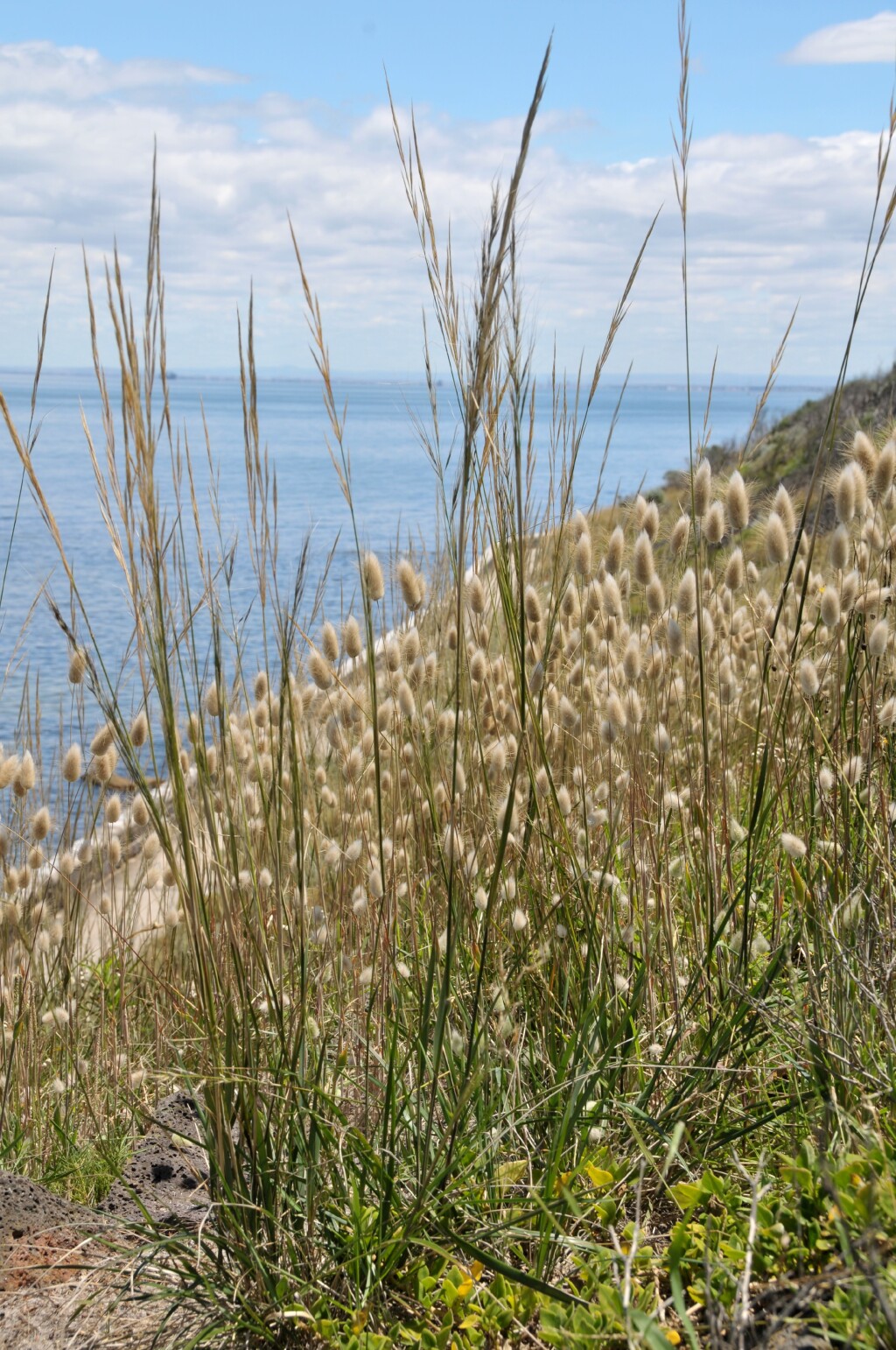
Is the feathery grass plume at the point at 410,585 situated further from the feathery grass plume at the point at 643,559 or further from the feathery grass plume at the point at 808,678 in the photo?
the feathery grass plume at the point at 808,678

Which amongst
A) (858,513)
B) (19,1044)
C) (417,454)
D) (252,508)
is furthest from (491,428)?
(417,454)

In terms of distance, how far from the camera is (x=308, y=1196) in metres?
1.51

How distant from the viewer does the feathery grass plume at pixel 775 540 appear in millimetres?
1888

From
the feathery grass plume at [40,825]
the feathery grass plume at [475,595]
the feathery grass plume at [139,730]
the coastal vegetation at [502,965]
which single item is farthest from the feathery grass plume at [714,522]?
the feathery grass plume at [40,825]

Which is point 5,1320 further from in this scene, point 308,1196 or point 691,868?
point 691,868

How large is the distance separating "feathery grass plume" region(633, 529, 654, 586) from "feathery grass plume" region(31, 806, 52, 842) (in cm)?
→ 144

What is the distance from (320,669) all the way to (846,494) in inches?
37.1

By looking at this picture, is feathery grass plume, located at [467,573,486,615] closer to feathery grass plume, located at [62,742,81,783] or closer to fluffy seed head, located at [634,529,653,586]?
fluffy seed head, located at [634,529,653,586]

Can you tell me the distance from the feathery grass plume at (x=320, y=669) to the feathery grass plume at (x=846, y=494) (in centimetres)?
91

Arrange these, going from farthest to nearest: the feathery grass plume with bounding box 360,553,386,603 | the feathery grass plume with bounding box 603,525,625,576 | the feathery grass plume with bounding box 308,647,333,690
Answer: the feathery grass plume with bounding box 603,525,625,576 < the feathery grass plume with bounding box 308,647,333,690 < the feathery grass plume with bounding box 360,553,386,603

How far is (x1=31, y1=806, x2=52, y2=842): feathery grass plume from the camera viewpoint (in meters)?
2.48

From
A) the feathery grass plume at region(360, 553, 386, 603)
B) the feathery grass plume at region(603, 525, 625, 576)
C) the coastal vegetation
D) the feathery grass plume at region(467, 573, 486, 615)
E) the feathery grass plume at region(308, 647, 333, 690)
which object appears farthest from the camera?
the feathery grass plume at region(603, 525, 625, 576)

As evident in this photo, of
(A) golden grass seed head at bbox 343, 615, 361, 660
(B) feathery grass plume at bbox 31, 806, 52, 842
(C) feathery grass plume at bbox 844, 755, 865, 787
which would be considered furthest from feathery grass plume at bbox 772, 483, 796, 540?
(B) feathery grass plume at bbox 31, 806, 52, 842

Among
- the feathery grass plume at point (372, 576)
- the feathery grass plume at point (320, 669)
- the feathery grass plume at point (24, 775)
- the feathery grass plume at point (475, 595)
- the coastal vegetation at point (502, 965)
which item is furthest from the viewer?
the feathery grass plume at point (24, 775)
